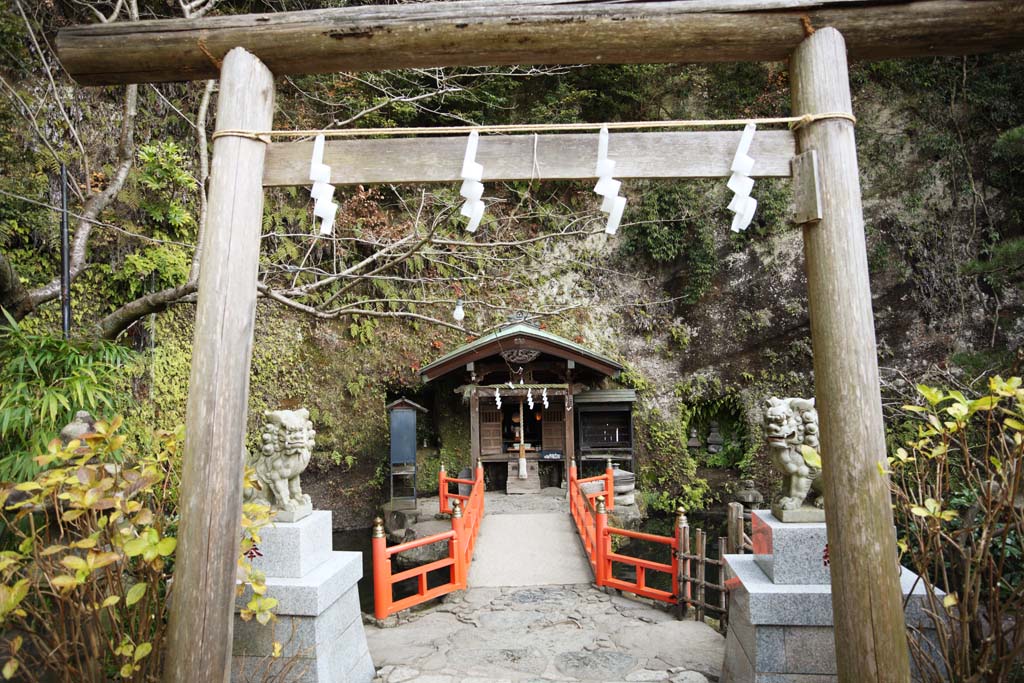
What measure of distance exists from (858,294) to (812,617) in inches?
78.8

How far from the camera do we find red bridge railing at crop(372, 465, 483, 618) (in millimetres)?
5816

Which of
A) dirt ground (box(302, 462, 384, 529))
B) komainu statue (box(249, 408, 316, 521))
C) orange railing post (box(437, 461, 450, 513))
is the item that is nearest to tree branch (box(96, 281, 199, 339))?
komainu statue (box(249, 408, 316, 521))

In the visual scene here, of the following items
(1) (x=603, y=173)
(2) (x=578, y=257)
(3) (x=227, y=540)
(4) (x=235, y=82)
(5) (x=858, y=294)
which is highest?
(2) (x=578, y=257)

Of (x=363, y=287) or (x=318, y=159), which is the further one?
(x=363, y=287)

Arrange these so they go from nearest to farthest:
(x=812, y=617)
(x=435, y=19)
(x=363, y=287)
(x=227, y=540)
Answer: (x=227, y=540) < (x=435, y=19) < (x=812, y=617) < (x=363, y=287)

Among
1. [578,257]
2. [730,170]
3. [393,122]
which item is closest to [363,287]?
[393,122]

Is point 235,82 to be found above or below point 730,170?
above

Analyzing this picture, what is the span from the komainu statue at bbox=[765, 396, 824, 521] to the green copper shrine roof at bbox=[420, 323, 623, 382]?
6.71 metres

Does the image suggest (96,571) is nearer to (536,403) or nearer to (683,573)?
(683,573)

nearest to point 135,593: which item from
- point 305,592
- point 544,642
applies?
point 305,592

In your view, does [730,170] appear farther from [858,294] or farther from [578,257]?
[578,257]

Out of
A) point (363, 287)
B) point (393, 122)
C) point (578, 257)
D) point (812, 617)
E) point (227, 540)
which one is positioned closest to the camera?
point (227, 540)

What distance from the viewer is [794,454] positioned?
383 centimetres

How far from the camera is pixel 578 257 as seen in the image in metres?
13.8
